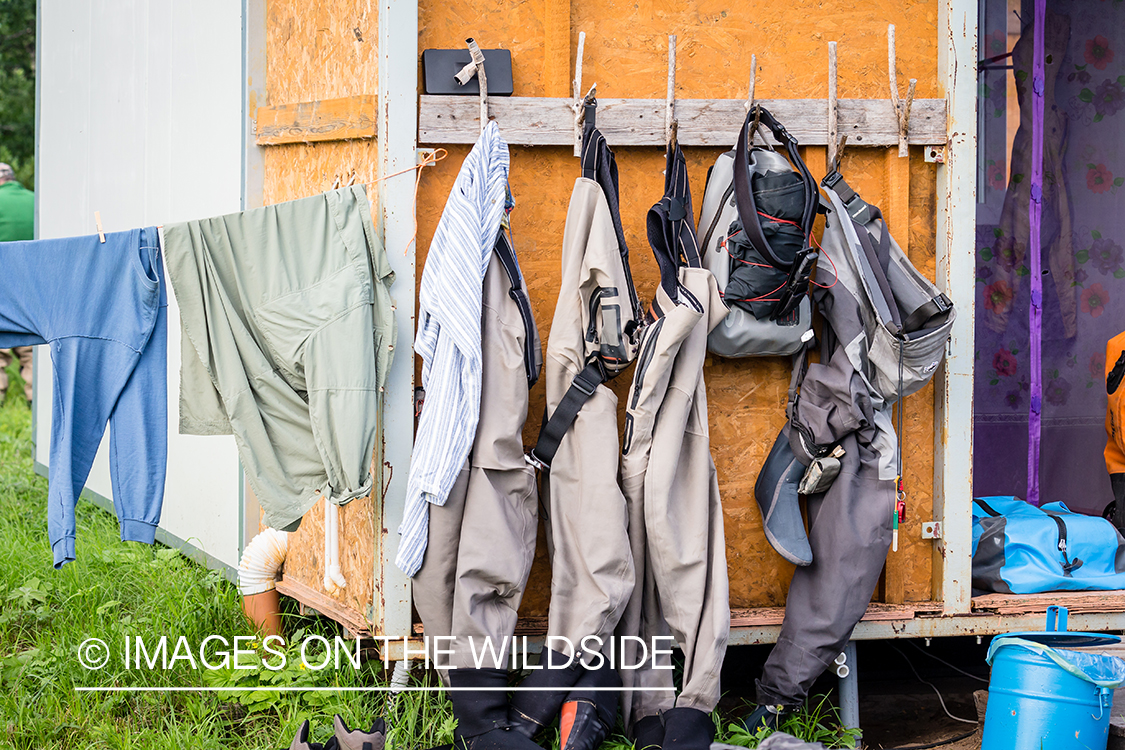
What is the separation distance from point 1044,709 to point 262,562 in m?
2.76

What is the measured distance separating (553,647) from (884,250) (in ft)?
5.69

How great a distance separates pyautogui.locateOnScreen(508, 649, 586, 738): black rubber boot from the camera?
2.86 metres

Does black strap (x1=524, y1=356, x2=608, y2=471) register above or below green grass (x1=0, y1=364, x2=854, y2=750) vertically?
above

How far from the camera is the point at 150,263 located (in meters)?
2.92

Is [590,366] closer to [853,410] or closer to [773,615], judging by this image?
[853,410]

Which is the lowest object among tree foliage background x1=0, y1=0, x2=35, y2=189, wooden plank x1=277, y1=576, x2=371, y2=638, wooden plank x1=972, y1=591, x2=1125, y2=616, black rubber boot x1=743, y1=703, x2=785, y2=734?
black rubber boot x1=743, y1=703, x2=785, y2=734

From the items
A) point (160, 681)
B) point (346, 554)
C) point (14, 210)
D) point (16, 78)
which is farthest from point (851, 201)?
point (16, 78)

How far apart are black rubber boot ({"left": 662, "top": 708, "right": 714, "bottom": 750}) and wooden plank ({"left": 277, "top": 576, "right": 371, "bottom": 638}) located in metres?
1.07

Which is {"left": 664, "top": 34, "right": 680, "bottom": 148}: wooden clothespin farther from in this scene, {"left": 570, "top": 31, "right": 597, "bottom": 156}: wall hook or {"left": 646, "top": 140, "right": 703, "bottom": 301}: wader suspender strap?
{"left": 570, "top": 31, "right": 597, "bottom": 156}: wall hook

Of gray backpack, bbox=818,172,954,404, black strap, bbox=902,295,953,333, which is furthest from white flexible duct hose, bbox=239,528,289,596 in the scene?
black strap, bbox=902,295,953,333

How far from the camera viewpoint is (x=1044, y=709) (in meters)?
2.92

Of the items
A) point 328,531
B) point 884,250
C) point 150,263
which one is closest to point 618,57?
point 884,250

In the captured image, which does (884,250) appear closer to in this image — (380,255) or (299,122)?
(380,255)

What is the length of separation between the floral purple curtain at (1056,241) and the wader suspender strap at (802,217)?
5.67 ft
